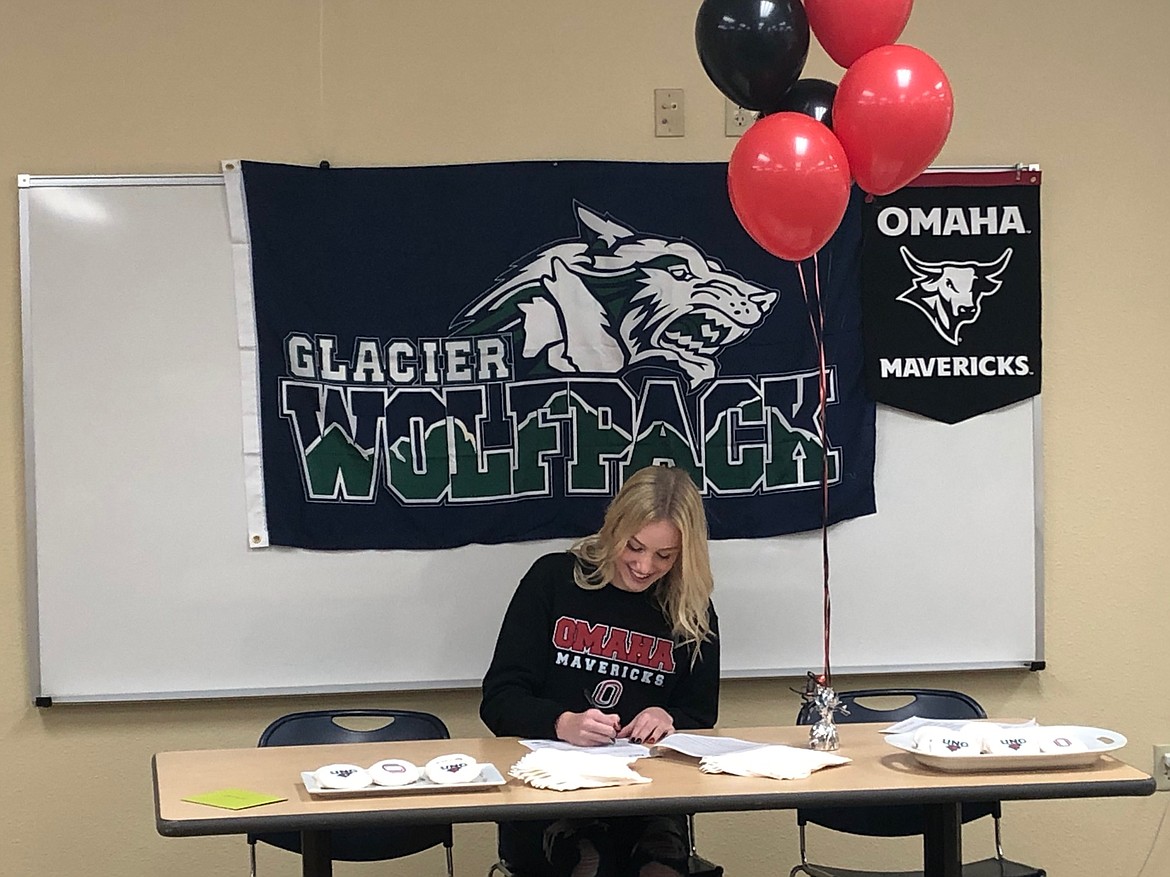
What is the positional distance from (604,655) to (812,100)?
1251 millimetres

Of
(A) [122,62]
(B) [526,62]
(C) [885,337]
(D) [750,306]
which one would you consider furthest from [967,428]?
(A) [122,62]

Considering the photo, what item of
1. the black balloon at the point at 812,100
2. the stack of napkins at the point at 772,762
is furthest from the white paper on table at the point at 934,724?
the black balloon at the point at 812,100

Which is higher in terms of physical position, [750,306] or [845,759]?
[750,306]

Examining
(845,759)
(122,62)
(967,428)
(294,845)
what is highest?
(122,62)

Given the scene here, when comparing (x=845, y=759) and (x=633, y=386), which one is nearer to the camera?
(x=845, y=759)

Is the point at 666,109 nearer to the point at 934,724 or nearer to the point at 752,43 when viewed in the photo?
the point at 752,43

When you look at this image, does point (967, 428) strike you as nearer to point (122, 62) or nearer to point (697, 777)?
point (697, 777)

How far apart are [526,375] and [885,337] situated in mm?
913

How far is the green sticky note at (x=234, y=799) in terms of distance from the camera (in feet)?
7.53

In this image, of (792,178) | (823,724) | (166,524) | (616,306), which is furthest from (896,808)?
(166,524)

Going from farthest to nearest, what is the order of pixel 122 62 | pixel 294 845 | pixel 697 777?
1. pixel 122 62
2. pixel 294 845
3. pixel 697 777

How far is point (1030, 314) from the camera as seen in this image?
364 centimetres

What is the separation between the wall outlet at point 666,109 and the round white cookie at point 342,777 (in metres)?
1.84

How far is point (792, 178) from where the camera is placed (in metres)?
2.62
